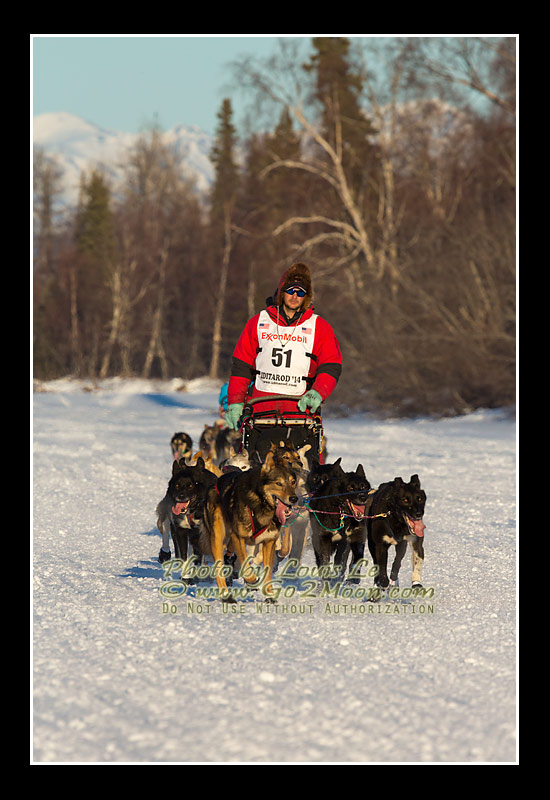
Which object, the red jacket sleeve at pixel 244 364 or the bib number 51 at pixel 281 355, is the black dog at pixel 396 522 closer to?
the bib number 51 at pixel 281 355

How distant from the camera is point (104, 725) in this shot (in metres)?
3.65

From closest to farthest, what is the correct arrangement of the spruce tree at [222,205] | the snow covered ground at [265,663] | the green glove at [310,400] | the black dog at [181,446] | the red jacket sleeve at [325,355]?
the snow covered ground at [265,663] < the green glove at [310,400] < the red jacket sleeve at [325,355] < the black dog at [181,446] < the spruce tree at [222,205]

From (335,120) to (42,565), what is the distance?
22012mm

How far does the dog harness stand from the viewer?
634cm

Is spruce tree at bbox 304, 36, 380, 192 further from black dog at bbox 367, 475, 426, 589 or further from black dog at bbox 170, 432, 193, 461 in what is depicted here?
black dog at bbox 367, 475, 426, 589

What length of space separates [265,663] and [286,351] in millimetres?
2490

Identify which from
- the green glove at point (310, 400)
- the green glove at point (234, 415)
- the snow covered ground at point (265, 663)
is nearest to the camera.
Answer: the snow covered ground at point (265, 663)

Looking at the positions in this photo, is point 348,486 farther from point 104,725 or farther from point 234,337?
point 234,337

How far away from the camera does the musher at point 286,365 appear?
6.34m

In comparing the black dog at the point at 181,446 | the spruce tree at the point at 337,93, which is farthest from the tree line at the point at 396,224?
the black dog at the point at 181,446

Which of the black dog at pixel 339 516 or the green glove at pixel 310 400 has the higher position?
the green glove at pixel 310 400

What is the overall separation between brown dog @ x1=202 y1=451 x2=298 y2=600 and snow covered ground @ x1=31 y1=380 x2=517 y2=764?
0.99ft

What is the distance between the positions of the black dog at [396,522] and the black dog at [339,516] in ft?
0.38

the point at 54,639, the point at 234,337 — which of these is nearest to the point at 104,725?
the point at 54,639
